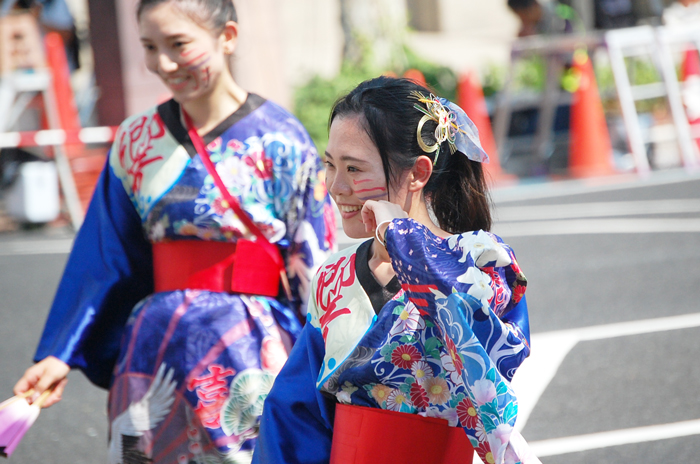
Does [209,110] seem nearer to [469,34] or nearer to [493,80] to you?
[493,80]

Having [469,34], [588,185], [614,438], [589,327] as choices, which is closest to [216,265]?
[614,438]

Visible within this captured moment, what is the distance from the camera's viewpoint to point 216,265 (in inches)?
87.2

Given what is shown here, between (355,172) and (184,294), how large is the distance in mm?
752

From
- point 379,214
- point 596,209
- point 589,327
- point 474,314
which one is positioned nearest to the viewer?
point 474,314

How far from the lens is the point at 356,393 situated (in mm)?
1652

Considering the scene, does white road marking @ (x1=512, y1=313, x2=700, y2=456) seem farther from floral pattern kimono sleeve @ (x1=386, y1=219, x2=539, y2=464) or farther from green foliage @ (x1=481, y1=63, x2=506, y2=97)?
green foliage @ (x1=481, y1=63, x2=506, y2=97)

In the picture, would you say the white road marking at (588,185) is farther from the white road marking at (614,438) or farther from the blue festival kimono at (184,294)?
the blue festival kimono at (184,294)

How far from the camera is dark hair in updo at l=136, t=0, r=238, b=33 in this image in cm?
222

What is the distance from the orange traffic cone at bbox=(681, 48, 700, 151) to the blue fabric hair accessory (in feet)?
27.4

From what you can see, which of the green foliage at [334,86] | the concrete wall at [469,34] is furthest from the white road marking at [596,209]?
the concrete wall at [469,34]

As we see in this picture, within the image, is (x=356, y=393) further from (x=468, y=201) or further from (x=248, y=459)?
(x=248, y=459)

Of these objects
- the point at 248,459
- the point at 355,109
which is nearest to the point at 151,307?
the point at 248,459

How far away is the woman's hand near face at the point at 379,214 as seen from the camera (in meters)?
1.58

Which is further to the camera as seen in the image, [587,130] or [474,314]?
[587,130]
